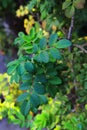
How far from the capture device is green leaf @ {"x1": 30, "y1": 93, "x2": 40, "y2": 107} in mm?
1675

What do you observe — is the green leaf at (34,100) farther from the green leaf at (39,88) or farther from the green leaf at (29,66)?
the green leaf at (29,66)

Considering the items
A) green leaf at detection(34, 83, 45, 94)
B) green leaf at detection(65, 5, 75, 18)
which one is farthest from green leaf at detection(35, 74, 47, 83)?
green leaf at detection(65, 5, 75, 18)

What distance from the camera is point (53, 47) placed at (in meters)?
1.73

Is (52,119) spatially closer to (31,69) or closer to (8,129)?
(31,69)

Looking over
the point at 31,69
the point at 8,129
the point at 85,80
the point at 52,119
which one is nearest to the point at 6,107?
the point at 52,119

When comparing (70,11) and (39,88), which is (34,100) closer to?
(39,88)

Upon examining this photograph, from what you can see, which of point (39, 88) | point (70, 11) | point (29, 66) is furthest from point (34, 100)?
point (70, 11)

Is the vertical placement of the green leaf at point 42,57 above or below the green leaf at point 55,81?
above

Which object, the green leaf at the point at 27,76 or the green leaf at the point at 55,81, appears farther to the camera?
the green leaf at the point at 55,81

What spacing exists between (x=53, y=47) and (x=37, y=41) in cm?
11

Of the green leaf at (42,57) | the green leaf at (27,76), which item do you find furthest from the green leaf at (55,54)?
the green leaf at (27,76)

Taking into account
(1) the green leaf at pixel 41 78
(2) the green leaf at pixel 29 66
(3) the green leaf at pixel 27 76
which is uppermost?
(2) the green leaf at pixel 29 66

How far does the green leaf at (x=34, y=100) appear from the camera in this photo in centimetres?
168

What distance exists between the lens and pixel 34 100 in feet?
5.53
